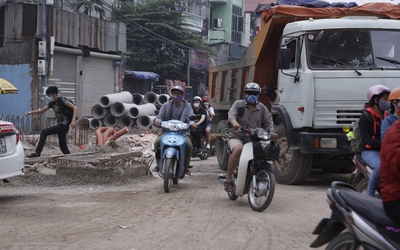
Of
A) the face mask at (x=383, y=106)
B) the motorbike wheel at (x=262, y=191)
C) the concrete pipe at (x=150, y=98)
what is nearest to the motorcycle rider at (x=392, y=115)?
the face mask at (x=383, y=106)

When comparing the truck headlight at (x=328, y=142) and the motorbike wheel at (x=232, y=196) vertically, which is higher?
the truck headlight at (x=328, y=142)

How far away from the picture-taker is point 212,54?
145 feet

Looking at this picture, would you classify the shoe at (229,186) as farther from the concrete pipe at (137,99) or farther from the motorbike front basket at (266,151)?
the concrete pipe at (137,99)

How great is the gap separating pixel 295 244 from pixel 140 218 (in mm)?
2021

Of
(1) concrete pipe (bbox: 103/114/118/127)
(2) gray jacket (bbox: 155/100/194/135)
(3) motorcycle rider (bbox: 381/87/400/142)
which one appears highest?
(3) motorcycle rider (bbox: 381/87/400/142)

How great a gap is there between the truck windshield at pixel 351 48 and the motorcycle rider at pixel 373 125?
2971 mm

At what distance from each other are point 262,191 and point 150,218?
5.09 ft

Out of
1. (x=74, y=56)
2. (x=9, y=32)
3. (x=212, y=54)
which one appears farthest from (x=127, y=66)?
(x=9, y=32)

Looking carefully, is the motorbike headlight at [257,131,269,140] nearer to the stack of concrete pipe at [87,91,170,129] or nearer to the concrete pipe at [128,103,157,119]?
the stack of concrete pipe at [87,91,170,129]

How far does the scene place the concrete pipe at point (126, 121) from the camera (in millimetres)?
24530

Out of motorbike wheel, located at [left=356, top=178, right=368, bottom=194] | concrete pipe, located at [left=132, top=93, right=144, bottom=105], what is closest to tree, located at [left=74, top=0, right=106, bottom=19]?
concrete pipe, located at [left=132, top=93, right=144, bottom=105]

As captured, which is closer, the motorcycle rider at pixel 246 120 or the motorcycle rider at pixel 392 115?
the motorcycle rider at pixel 392 115

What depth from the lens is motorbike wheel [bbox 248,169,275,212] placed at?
23.8 feet

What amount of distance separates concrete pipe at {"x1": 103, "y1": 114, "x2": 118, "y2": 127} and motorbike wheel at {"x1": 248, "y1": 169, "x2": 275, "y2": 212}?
690 inches
